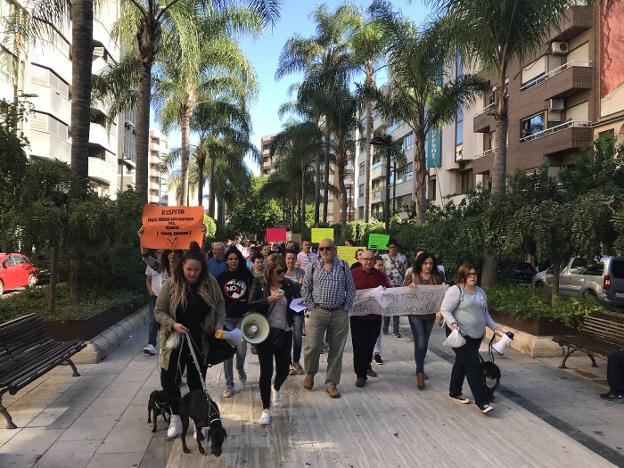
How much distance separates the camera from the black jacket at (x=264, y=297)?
566 cm

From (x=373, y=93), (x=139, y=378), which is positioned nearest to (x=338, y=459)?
(x=139, y=378)

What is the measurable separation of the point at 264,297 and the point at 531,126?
28047mm

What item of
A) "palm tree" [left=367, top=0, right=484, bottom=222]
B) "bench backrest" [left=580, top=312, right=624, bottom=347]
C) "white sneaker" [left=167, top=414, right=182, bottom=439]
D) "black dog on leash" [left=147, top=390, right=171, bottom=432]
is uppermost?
"palm tree" [left=367, top=0, right=484, bottom=222]

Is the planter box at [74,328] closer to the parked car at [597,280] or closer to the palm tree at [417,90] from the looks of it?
the parked car at [597,280]

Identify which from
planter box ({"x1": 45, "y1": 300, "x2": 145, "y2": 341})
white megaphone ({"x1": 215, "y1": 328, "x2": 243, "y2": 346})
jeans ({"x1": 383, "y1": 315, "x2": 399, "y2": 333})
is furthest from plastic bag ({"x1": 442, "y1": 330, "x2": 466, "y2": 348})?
planter box ({"x1": 45, "y1": 300, "x2": 145, "y2": 341})

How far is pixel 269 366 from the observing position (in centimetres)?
541

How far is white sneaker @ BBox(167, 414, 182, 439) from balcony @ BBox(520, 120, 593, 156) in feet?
75.5

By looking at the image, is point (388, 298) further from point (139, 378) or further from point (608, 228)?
point (608, 228)

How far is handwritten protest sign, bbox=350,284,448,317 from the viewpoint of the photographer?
6.70m

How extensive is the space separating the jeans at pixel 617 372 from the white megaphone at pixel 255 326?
4.00 meters

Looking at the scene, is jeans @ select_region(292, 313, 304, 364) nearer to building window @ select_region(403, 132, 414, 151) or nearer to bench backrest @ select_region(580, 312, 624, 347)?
bench backrest @ select_region(580, 312, 624, 347)

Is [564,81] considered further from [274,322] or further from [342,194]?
[274,322]

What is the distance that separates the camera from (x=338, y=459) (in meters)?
4.48

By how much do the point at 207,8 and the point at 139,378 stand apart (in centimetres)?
1364
